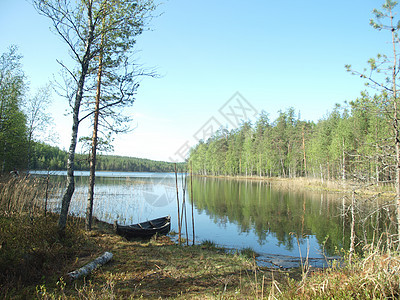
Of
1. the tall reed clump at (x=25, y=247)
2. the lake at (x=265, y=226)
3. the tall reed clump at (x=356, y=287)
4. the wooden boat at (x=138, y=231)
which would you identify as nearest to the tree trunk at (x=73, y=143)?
the tall reed clump at (x=25, y=247)

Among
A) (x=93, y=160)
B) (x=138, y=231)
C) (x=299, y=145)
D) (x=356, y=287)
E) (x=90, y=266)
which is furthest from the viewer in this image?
(x=299, y=145)

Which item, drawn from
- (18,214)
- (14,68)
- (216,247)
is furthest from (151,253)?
(14,68)

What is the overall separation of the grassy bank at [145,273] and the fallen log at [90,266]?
0.11 meters

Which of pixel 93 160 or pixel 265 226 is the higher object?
pixel 93 160

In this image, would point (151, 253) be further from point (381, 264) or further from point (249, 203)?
point (249, 203)

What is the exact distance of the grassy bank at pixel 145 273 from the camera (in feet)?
11.1

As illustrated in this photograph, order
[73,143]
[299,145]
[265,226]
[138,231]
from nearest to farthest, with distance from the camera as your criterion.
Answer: [73,143] < [138,231] < [265,226] < [299,145]

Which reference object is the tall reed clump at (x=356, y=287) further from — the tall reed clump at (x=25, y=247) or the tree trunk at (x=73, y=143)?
the tree trunk at (x=73, y=143)

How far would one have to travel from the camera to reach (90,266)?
5441 mm

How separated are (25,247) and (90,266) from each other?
5.40 ft

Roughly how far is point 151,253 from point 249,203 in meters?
16.1

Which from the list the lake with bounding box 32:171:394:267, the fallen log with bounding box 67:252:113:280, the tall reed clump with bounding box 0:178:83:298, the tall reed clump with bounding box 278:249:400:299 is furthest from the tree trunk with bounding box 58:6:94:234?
the tall reed clump with bounding box 278:249:400:299

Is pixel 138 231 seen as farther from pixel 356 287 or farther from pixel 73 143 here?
pixel 356 287

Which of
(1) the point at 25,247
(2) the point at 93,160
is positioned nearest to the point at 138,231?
(2) the point at 93,160
